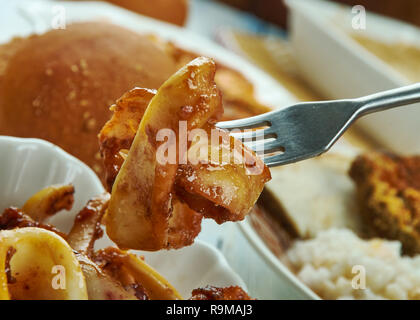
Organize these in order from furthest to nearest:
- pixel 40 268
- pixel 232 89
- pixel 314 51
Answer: pixel 314 51, pixel 232 89, pixel 40 268

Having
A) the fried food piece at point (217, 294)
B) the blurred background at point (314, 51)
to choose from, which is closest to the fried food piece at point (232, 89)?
the blurred background at point (314, 51)

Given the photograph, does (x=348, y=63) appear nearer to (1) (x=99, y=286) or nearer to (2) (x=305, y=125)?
(2) (x=305, y=125)

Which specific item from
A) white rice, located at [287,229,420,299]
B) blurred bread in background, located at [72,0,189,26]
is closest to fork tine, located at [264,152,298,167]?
white rice, located at [287,229,420,299]

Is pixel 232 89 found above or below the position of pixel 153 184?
below

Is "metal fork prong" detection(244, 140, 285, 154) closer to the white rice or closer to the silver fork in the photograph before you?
the silver fork

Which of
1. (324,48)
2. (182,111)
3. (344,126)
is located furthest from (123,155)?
(324,48)

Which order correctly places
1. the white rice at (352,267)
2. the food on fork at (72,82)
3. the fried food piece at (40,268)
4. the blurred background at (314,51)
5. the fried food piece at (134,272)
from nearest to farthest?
the fried food piece at (40,268), the fried food piece at (134,272), the white rice at (352,267), the food on fork at (72,82), the blurred background at (314,51)

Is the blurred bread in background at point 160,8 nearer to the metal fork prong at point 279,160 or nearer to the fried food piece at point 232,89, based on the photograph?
the fried food piece at point 232,89

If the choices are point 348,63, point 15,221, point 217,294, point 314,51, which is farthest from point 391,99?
point 314,51
